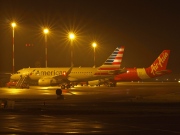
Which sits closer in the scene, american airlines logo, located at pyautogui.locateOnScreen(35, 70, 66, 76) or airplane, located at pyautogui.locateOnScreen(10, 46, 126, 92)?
airplane, located at pyautogui.locateOnScreen(10, 46, 126, 92)

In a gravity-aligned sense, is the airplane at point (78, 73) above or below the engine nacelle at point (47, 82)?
above

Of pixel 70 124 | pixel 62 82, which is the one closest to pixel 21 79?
pixel 62 82

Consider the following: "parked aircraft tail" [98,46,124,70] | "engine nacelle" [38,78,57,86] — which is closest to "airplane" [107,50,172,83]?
"parked aircraft tail" [98,46,124,70]

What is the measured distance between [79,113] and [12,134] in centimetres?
1011

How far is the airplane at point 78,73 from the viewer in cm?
8144

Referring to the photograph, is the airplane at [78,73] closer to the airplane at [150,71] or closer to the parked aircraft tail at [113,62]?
the parked aircraft tail at [113,62]

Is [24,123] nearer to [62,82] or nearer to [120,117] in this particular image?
[120,117]

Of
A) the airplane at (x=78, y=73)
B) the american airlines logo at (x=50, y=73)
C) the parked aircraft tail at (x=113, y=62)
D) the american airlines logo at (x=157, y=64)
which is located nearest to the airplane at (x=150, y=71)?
the american airlines logo at (x=157, y=64)

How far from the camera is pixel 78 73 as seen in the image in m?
85.6

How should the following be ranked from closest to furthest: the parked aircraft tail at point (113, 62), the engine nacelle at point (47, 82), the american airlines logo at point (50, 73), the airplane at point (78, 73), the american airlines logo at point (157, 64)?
the engine nacelle at point (47, 82) < the airplane at point (78, 73) < the parked aircraft tail at point (113, 62) < the american airlines logo at point (50, 73) < the american airlines logo at point (157, 64)

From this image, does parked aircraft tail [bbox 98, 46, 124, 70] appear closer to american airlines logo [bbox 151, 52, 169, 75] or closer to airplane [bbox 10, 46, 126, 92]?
airplane [bbox 10, 46, 126, 92]

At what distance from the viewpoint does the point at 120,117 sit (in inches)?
1027

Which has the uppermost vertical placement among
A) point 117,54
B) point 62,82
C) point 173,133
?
point 117,54

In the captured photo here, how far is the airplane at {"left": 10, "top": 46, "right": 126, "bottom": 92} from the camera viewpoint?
8144 cm
